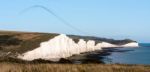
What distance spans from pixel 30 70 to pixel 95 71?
95.5 inches

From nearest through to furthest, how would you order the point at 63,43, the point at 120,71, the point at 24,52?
the point at 120,71 < the point at 24,52 < the point at 63,43

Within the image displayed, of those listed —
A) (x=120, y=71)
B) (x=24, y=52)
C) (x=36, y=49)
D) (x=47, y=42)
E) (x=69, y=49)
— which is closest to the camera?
(x=120, y=71)

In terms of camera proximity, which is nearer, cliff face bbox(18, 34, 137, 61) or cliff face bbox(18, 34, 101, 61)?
cliff face bbox(18, 34, 137, 61)

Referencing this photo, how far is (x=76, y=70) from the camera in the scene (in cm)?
1628

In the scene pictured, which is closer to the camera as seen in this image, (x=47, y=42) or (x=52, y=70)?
(x=52, y=70)

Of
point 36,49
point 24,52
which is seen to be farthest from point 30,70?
point 36,49

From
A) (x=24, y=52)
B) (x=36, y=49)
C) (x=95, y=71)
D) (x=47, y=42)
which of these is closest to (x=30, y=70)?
(x=95, y=71)

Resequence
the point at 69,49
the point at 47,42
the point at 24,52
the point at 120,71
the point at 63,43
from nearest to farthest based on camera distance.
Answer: the point at 120,71 → the point at 24,52 → the point at 47,42 → the point at 63,43 → the point at 69,49

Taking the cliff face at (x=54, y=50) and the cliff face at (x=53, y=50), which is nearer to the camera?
the cliff face at (x=53, y=50)

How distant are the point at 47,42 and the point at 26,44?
4.73m

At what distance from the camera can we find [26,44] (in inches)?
3339

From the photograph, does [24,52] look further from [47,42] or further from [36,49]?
[47,42]

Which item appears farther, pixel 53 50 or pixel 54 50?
pixel 54 50

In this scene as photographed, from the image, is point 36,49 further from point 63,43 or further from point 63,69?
point 63,69
